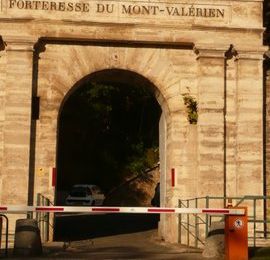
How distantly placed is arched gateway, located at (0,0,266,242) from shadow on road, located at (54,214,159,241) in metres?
2.86

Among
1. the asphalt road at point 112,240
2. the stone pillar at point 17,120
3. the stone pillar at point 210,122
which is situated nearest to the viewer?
the asphalt road at point 112,240

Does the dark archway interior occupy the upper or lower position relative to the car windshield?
upper

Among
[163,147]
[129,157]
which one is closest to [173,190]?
[163,147]

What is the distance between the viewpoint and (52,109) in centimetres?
1819

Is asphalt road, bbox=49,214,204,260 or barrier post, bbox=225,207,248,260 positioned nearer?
barrier post, bbox=225,207,248,260

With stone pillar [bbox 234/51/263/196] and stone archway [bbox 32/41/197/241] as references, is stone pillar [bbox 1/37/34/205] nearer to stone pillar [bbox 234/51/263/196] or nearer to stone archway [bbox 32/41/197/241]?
stone archway [bbox 32/41/197/241]

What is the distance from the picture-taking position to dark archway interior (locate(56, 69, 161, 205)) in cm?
4181

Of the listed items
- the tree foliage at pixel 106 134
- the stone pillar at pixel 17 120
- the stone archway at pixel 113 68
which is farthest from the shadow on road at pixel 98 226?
the tree foliage at pixel 106 134

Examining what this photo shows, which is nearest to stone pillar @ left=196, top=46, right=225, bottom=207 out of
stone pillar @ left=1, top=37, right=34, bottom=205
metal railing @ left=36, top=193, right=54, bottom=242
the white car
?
metal railing @ left=36, top=193, right=54, bottom=242

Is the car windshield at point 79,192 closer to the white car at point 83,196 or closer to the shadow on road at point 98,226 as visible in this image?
the white car at point 83,196

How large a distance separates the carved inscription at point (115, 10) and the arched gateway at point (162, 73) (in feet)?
0.09

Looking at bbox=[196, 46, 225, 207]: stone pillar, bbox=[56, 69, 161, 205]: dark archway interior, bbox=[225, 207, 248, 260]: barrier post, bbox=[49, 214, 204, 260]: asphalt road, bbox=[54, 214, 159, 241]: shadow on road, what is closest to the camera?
bbox=[225, 207, 248, 260]: barrier post

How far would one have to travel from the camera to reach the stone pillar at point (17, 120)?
17562 millimetres

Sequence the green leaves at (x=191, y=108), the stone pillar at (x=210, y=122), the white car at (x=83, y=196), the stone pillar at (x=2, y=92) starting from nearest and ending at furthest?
1. the stone pillar at (x=2, y=92)
2. the stone pillar at (x=210, y=122)
3. the green leaves at (x=191, y=108)
4. the white car at (x=83, y=196)
